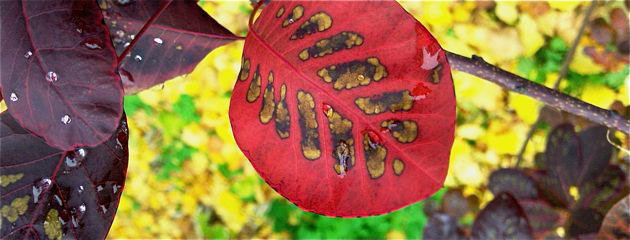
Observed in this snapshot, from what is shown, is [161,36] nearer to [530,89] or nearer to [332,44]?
[332,44]

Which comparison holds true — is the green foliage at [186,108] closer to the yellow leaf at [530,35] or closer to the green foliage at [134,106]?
the green foliage at [134,106]

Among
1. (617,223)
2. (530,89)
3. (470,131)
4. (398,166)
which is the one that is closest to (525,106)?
(470,131)

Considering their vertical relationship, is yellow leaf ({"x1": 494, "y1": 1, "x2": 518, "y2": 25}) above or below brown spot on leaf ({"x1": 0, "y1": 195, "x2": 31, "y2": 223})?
above

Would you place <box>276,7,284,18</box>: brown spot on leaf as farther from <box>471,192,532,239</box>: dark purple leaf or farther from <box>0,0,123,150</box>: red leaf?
<box>471,192,532,239</box>: dark purple leaf

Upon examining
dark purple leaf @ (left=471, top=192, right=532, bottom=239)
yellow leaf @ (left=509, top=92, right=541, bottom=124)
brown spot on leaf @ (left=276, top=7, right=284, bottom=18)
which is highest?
brown spot on leaf @ (left=276, top=7, right=284, bottom=18)

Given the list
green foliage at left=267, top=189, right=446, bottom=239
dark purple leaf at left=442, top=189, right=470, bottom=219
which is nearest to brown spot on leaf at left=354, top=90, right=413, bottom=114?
dark purple leaf at left=442, top=189, right=470, bottom=219

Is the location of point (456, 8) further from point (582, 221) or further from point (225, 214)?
point (225, 214)
